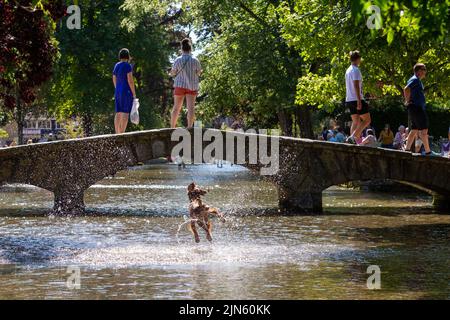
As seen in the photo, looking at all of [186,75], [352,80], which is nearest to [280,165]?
[352,80]

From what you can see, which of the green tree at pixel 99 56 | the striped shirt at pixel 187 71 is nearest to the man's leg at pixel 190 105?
the striped shirt at pixel 187 71

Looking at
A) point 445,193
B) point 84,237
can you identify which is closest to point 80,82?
point 445,193

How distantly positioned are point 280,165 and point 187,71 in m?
3.63

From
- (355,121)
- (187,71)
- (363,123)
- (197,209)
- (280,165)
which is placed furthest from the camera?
(280,165)

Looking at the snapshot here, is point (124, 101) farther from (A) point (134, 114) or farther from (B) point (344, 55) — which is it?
(B) point (344, 55)

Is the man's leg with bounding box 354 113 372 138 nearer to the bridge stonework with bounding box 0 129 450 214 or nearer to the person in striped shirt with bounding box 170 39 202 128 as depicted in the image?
the bridge stonework with bounding box 0 129 450 214

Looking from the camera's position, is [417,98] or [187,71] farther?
[187,71]

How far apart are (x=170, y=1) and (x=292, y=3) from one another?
645 cm

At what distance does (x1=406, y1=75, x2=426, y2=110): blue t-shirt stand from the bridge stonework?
2366 mm

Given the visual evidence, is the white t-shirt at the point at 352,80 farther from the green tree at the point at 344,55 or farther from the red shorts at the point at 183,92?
the red shorts at the point at 183,92

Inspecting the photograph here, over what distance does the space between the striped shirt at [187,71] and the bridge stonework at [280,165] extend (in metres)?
2.18

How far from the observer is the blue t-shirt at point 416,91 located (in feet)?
69.8

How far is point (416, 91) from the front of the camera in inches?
842

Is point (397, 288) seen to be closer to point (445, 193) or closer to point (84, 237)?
point (84, 237)
